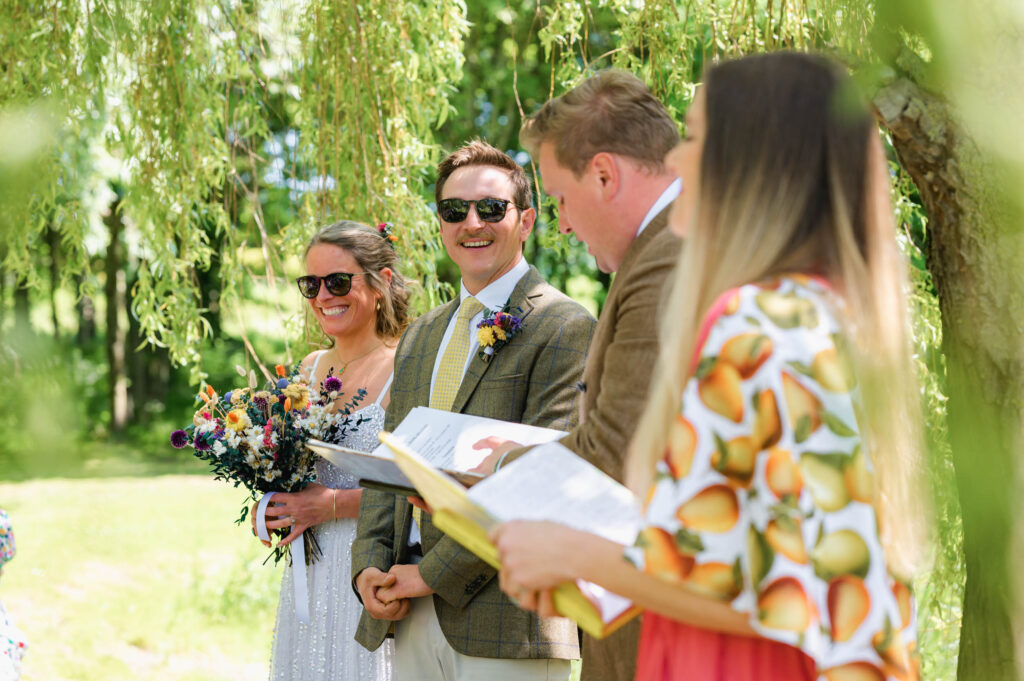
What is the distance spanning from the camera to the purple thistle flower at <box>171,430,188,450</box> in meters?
3.09

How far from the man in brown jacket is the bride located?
127 cm

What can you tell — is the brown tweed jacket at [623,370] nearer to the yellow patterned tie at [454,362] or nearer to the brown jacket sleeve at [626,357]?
the brown jacket sleeve at [626,357]

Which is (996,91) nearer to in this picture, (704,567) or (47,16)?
(704,567)

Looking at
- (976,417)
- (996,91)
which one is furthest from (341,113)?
(996,91)

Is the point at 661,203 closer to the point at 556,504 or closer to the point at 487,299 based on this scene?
the point at 556,504

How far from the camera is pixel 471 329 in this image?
2.87m

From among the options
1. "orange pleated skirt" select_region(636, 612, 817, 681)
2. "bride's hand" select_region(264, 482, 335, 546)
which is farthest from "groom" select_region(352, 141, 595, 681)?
"orange pleated skirt" select_region(636, 612, 817, 681)

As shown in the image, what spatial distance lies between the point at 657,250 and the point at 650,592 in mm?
769

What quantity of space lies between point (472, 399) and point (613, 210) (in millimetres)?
864

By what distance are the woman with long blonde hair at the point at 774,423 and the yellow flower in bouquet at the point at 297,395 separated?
6.02 feet

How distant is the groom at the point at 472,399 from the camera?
103 inches

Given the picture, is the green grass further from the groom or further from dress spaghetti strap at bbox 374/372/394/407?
the groom

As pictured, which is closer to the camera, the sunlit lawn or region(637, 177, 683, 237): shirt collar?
region(637, 177, 683, 237): shirt collar

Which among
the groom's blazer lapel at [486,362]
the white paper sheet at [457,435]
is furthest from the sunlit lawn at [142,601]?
the white paper sheet at [457,435]
